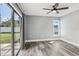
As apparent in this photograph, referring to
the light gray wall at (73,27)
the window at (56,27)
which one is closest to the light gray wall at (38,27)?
the window at (56,27)

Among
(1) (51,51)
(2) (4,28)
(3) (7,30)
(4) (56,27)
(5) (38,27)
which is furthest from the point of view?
(4) (56,27)

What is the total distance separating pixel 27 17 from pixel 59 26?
3.08m

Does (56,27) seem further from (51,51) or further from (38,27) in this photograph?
(51,51)

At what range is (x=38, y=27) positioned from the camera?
7.75 metres

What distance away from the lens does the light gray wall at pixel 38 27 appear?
295 inches

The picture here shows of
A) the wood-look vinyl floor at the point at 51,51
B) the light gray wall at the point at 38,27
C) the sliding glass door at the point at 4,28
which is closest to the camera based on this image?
the sliding glass door at the point at 4,28

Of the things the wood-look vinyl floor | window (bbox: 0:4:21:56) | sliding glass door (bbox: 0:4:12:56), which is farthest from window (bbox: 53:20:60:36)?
sliding glass door (bbox: 0:4:12:56)

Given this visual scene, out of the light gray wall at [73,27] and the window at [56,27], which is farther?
the window at [56,27]

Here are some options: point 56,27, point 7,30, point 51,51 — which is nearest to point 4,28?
point 7,30

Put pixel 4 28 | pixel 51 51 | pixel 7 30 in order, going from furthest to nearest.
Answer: pixel 51 51
pixel 7 30
pixel 4 28

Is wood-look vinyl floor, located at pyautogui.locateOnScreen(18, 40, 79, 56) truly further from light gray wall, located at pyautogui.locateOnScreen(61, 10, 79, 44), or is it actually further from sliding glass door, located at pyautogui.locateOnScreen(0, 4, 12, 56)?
sliding glass door, located at pyautogui.locateOnScreen(0, 4, 12, 56)

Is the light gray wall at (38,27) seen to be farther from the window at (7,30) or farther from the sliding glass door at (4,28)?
the sliding glass door at (4,28)

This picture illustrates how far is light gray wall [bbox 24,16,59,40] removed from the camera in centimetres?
749

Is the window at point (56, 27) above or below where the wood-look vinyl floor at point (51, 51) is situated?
above
